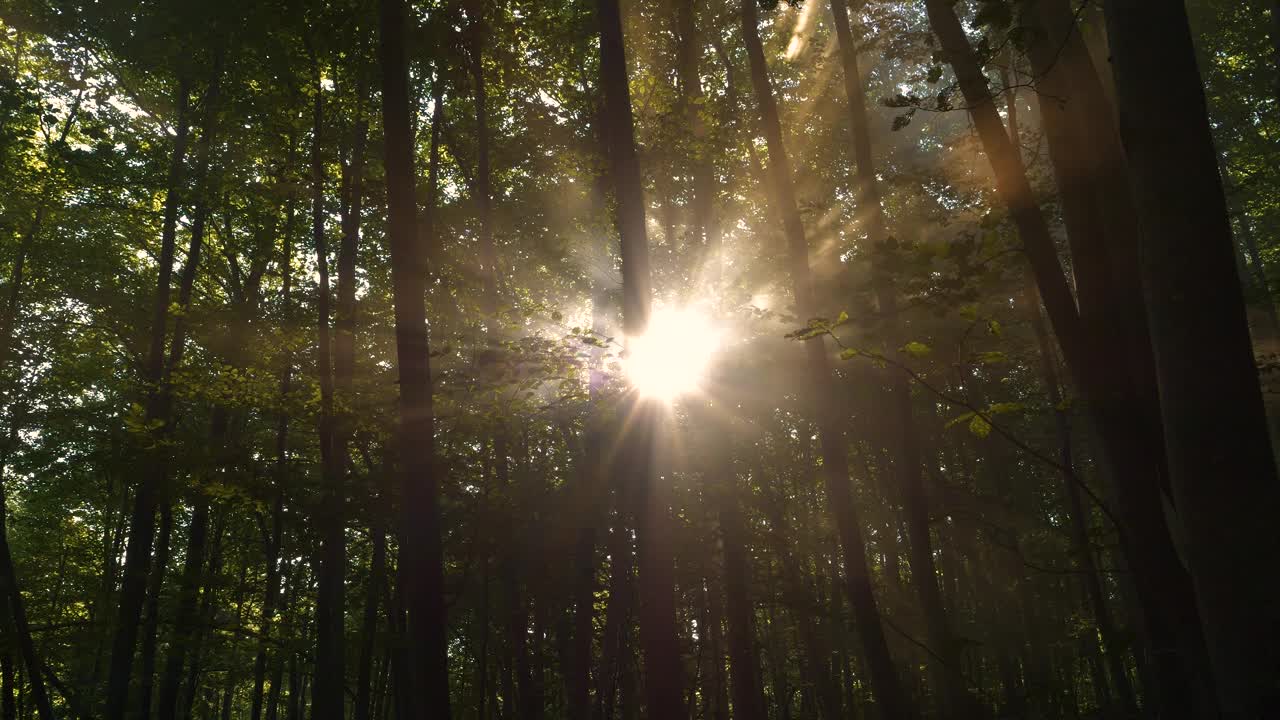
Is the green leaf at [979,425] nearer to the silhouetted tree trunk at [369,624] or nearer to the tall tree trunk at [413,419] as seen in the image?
the tall tree trunk at [413,419]

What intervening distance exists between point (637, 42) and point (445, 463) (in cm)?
952

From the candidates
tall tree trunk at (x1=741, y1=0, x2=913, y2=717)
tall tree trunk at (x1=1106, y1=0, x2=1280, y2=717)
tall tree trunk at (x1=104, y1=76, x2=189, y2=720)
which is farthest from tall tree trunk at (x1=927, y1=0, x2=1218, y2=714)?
tall tree trunk at (x1=104, y1=76, x2=189, y2=720)

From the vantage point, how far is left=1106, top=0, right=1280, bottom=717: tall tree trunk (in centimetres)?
236

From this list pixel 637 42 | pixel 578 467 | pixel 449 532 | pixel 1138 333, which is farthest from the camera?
pixel 637 42

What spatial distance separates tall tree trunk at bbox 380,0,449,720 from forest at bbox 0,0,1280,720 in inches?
2.0

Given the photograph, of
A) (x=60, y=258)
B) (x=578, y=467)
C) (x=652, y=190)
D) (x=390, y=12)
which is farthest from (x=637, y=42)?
(x=60, y=258)

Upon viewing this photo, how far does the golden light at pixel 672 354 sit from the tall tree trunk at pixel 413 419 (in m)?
2.34

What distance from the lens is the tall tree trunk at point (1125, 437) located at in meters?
3.85

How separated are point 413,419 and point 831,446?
218 inches

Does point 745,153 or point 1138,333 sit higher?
point 745,153

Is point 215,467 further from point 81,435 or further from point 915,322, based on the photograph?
point 915,322

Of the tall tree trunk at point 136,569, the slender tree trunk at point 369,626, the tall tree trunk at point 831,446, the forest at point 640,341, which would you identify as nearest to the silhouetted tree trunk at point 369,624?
the slender tree trunk at point 369,626

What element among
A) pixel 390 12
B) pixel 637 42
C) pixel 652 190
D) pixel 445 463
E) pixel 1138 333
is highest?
pixel 637 42

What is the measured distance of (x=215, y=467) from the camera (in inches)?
412
